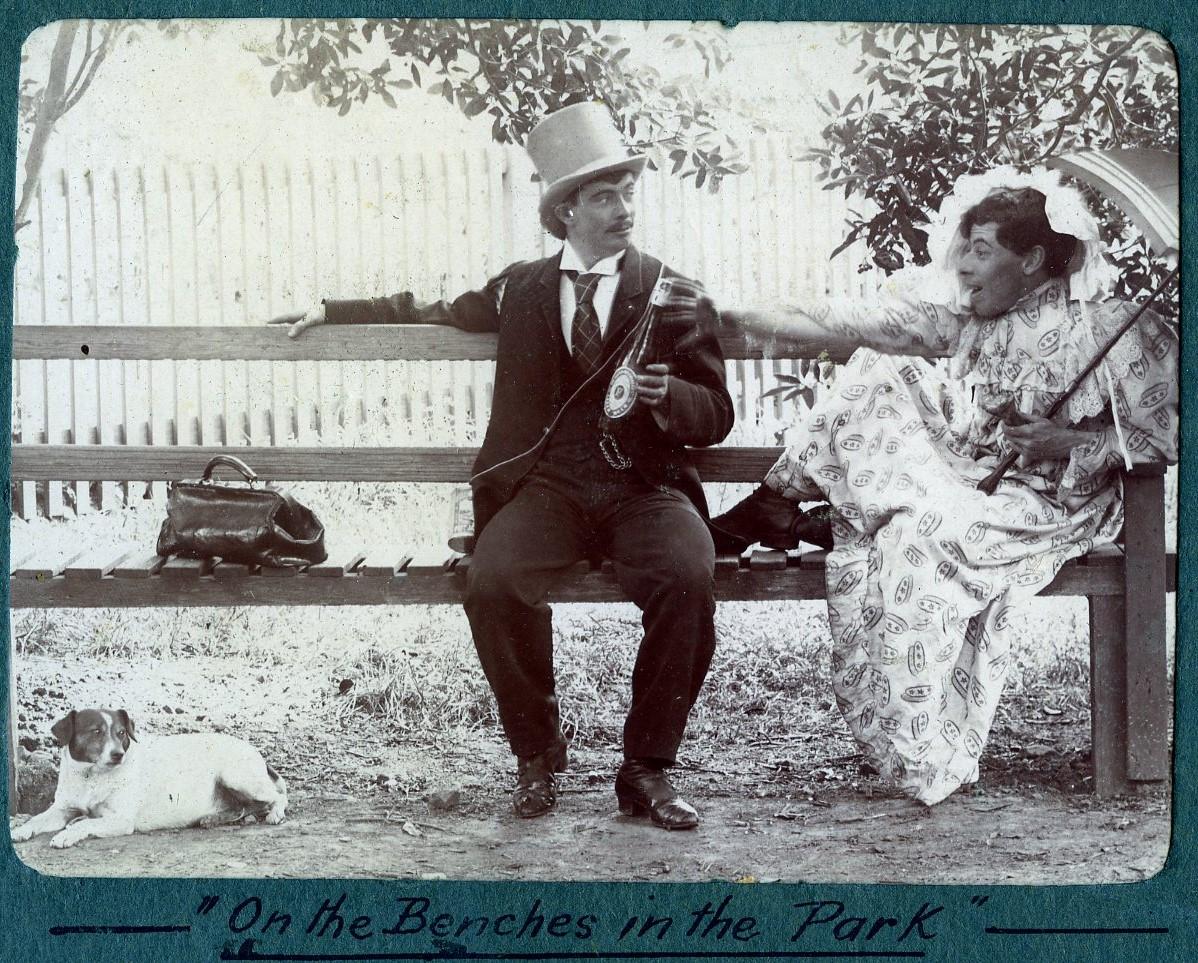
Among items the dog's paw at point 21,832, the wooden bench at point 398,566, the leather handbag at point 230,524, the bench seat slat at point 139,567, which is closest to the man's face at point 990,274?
the wooden bench at point 398,566

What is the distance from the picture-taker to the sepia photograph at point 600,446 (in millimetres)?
3975

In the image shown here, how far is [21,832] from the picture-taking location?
4.04m

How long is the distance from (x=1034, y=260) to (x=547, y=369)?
1227mm

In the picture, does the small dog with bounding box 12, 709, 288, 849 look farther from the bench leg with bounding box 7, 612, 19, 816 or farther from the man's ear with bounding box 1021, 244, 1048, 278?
the man's ear with bounding box 1021, 244, 1048, 278

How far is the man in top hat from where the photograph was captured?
13.0ft

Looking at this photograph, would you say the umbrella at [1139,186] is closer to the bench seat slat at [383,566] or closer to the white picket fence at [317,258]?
the white picket fence at [317,258]

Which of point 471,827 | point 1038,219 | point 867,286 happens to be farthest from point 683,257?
point 471,827

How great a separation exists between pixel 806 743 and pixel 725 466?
2.39ft

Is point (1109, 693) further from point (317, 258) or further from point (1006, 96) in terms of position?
point (317, 258)

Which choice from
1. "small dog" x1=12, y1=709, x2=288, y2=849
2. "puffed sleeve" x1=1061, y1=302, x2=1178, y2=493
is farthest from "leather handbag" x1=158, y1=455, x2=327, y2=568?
"puffed sleeve" x1=1061, y1=302, x2=1178, y2=493

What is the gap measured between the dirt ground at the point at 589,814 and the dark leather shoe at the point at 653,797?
31 millimetres

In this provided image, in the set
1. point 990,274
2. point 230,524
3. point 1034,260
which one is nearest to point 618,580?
point 230,524

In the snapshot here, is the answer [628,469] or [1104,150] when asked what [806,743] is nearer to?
[628,469]

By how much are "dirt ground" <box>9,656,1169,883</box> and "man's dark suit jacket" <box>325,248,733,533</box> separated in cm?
67
